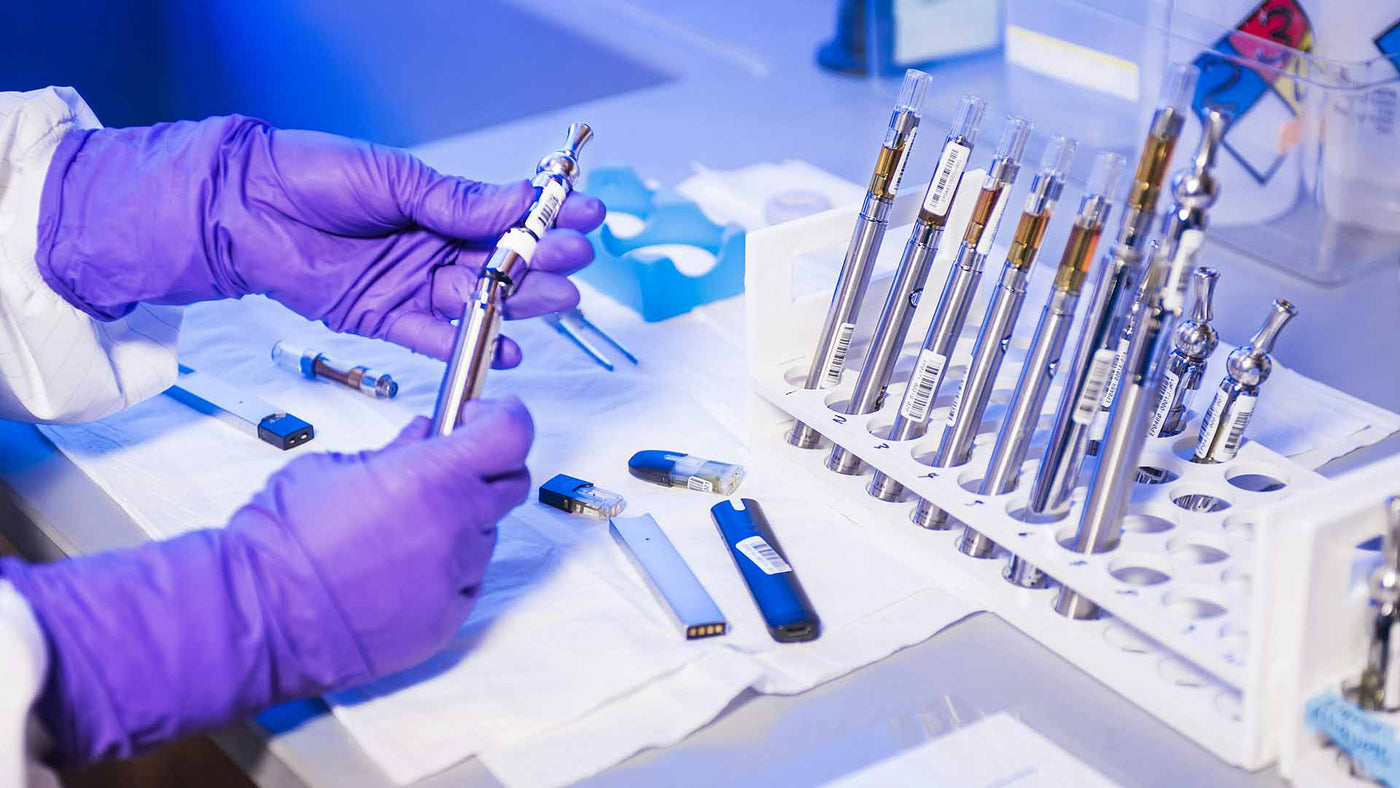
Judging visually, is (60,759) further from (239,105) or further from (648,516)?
(239,105)

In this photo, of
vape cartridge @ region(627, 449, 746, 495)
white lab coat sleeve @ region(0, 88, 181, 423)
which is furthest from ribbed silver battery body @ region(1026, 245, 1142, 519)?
white lab coat sleeve @ region(0, 88, 181, 423)

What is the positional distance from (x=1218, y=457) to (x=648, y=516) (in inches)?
14.1

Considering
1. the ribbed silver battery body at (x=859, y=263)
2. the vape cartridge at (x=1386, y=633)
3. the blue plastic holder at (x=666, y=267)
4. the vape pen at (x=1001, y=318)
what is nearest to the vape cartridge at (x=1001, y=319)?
the vape pen at (x=1001, y=318)

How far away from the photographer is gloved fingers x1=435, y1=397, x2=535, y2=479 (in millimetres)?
688

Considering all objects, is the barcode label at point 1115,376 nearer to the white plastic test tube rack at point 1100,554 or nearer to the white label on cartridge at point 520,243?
the white plastic test tube rack at point 1100,554

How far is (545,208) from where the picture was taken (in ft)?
2.66

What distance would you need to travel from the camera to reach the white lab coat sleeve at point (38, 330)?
2.99ft

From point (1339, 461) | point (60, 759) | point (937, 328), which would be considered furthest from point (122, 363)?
point (1339, 461)

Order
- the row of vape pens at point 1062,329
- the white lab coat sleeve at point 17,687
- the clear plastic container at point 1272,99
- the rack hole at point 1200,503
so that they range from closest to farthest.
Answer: the white lab coat sleeve at point 17,687
the row of vape pens at point 1062,329
the rack hole at point 1200,503
the clear plastic container at point 1272,99

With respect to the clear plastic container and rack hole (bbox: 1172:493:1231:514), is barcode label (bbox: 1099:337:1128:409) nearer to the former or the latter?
rack hole (bbox: 1172:493:1231:514)

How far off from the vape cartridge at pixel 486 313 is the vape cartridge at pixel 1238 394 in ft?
1.41

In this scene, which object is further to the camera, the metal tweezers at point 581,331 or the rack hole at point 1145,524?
the metal tweezers at point 581,331

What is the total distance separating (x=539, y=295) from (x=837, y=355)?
21 cm

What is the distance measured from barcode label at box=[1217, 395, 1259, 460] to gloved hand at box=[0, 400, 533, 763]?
433 millimetres
